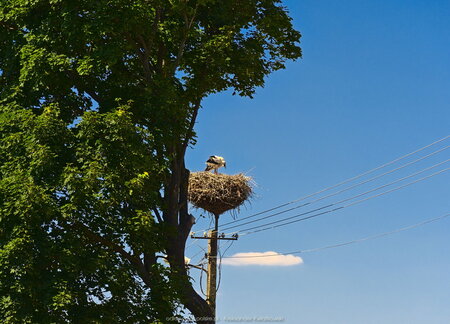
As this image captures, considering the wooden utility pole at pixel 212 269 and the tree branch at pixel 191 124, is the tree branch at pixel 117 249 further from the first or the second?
the wooden utility pole at pixel 212 269

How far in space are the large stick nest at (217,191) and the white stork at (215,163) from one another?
3.33ft

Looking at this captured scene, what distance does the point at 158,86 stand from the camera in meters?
17.1

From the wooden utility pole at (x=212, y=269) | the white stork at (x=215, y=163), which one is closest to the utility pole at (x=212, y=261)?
the wooden utility pole at (x=212, y=269)

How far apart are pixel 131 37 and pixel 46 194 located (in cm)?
538

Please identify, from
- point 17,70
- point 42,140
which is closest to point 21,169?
point 42,140

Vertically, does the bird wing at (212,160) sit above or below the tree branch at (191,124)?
above

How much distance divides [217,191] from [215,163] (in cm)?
169

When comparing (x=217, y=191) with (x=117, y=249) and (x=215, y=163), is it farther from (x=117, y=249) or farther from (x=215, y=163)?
(x=117, y=249)

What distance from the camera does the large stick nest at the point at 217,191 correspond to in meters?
24.2

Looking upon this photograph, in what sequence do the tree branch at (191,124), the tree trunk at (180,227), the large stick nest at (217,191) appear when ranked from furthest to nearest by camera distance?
the large stick nest at (217,191) → the tree branch at (191,124) → the tree trunk at (180,227)

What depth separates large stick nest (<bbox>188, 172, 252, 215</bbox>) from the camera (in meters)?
24.2

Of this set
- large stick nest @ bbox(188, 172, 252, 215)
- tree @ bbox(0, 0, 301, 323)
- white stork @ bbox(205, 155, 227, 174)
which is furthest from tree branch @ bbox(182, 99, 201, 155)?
white stork @ bbox(205, 155, 227, 174)

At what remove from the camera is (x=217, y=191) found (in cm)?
2419

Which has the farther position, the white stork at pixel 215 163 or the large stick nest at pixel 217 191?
the white stork at pixel 215 163
